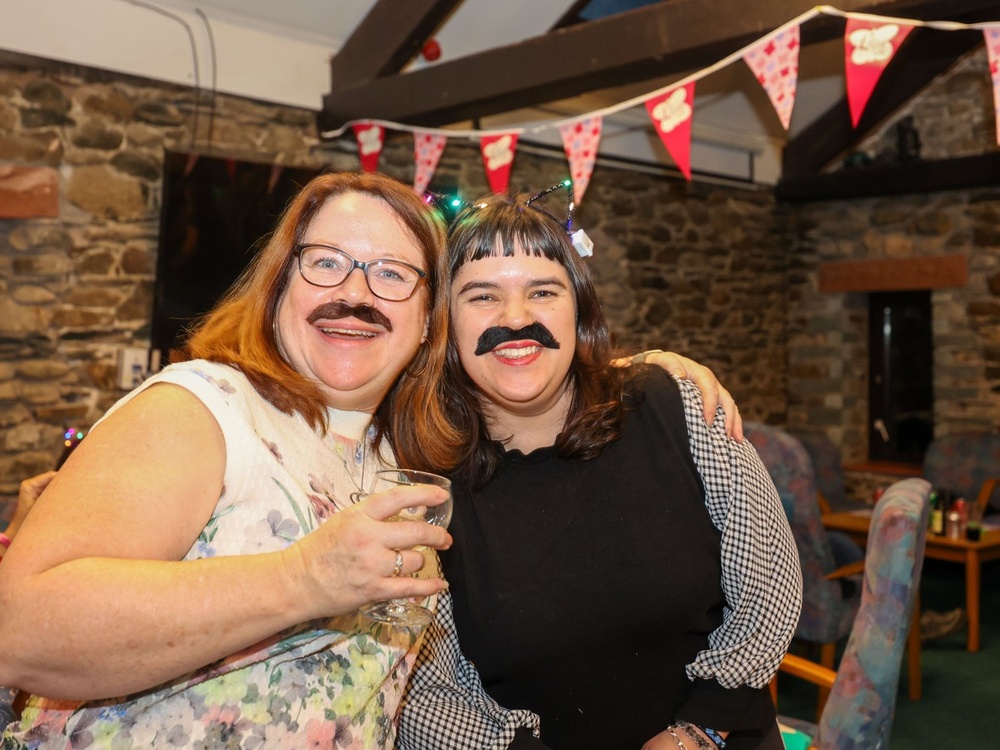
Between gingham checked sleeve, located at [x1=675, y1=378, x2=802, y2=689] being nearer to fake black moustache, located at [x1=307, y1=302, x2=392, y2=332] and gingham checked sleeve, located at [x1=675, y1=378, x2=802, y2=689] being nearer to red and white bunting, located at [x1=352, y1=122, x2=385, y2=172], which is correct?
fake black moustache, located at [x1=307, y1=302, x2=392, y2=332]

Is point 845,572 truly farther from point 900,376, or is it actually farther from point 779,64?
point 900,376

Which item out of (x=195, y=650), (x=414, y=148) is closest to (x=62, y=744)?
(x=195, y=650)

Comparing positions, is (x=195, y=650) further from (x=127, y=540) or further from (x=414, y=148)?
(x=414, y=148)

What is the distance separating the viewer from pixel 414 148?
546cm

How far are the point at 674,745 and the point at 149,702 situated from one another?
93 cm

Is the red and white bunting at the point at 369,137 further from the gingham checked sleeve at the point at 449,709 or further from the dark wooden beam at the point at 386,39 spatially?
the gingham checked sleeve at the point at 449,709

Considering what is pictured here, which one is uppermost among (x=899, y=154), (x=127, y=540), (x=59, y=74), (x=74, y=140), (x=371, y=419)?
(x=899, y=154)

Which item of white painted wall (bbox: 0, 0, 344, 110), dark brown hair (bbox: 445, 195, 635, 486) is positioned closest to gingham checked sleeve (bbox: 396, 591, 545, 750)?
dark brown hair (bbox: 445, 195, 635, 486)

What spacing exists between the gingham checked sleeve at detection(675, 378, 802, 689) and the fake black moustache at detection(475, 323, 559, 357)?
1.15 ft

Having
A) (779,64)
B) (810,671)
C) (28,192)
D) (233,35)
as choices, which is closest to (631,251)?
(779,64)

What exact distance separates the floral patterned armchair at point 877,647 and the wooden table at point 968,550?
253cm

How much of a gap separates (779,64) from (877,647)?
2475 mm

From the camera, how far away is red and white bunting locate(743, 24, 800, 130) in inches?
140

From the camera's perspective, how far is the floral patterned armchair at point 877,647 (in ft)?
6.59
